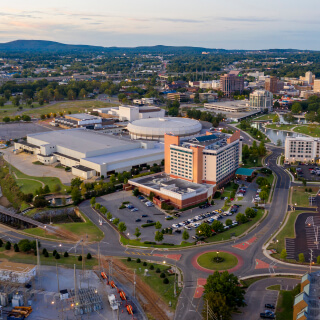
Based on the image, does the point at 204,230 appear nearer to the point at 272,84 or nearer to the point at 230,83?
the point at 230,83

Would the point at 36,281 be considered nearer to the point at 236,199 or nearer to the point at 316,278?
the point at 316,278

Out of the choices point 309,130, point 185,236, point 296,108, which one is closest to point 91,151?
point 185,236

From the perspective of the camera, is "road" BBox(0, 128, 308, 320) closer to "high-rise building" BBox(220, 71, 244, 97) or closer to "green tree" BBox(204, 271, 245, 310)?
"green tree" BBox(204, 271, 245, 310)

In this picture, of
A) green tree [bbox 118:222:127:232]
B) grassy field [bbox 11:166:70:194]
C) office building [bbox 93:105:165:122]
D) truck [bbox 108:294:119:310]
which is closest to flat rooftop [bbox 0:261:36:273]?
truck [bbox 108:294:119:310]

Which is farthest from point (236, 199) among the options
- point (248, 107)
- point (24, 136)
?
point (248, 107)

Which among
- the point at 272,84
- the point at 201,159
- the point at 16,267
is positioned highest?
the point at 272,84

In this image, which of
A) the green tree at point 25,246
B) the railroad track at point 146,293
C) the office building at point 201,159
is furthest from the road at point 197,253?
the office building at point 201,159
